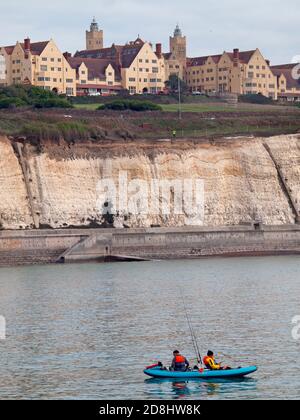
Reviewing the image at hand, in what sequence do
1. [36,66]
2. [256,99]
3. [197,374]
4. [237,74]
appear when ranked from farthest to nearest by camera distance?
[237,74] → [256,99] → [36,66] → [197,374]

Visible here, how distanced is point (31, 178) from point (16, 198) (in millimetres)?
2622

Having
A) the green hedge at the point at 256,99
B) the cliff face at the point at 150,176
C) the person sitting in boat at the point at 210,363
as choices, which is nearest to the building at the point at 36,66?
the green hedge at the point at 256,99

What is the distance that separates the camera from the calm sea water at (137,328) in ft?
136

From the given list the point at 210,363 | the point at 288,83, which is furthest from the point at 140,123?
the point at 210,363

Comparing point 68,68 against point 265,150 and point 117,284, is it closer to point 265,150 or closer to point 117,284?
point 265,150

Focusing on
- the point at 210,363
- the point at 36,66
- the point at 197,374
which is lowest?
the point at 197,374

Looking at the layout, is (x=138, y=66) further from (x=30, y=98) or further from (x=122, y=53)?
(x=30, y=98)

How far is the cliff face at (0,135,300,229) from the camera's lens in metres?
91.4

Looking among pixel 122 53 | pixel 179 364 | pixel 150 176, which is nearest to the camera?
pixel 179 364

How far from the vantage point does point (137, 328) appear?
52781 mm

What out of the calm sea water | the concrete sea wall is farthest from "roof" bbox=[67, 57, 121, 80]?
the calm sea water

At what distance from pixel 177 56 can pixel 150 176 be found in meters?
72.8

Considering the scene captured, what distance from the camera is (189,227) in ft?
310

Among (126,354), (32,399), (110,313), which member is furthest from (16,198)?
(32,399)
